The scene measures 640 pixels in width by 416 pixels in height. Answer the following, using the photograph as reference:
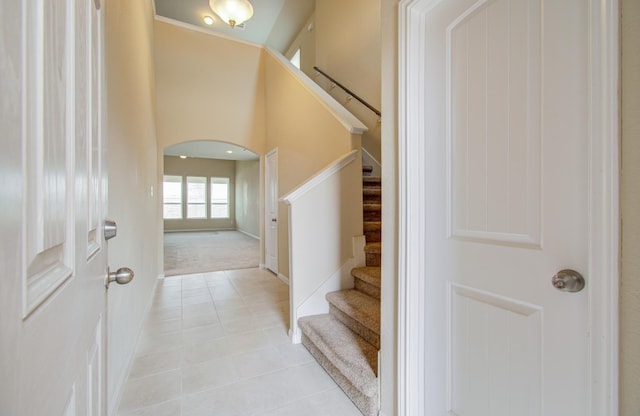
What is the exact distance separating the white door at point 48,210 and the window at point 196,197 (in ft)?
37.6

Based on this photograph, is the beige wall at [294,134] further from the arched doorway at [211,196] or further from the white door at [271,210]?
the arched doorway at [211,196]

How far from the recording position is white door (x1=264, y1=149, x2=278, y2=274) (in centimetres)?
454

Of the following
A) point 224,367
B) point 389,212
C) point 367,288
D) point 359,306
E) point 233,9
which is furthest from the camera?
point 233,9

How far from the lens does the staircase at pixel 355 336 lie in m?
1.60

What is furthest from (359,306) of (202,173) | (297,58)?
(202,173)

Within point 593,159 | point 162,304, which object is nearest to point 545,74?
point 593,159

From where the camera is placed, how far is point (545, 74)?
2.95 feet

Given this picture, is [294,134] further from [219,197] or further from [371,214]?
[219,197]

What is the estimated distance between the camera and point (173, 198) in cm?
1103

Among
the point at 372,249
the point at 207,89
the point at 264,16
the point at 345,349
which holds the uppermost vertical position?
the point at 264,16

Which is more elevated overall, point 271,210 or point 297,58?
point 297,58

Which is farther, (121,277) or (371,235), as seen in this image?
(371,235)

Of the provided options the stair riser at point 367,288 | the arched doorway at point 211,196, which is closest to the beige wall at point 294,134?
the stair riser at point 367,288
